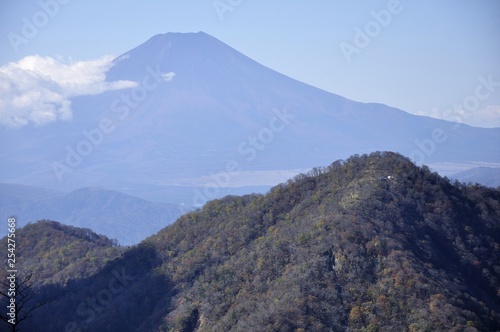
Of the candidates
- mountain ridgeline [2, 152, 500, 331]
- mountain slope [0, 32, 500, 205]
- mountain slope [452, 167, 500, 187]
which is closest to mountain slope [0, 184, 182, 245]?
mountain slope [0, 32, 500, 205]

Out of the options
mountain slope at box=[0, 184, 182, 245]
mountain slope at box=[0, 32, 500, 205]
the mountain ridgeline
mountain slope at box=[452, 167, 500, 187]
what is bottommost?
the mountain ridgeline

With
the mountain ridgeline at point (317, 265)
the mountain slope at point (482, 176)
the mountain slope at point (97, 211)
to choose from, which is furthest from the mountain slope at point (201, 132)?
the mountain ridgeline at point (317, 265)

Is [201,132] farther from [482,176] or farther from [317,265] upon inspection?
[317,265]

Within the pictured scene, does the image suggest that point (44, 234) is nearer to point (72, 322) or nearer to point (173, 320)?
point (72, 322)

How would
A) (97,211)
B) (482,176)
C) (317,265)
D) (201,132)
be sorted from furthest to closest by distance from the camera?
1. (201,132)
2. (482,176)
3. (97,211)
4. (317,265)

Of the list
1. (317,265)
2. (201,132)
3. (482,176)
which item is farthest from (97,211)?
(317,265)

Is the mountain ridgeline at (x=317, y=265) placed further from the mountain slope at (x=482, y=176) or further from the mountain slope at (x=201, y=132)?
the mountain slope at (x=201, y=132)

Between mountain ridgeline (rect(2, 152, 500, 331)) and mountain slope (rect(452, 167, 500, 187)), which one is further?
mountain slope (rect(452, 167, 500, 187))

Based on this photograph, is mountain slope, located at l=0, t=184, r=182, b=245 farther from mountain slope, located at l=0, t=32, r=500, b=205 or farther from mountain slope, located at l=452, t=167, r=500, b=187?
mountain slope, located at l=452, t=167, r=500, b=187
